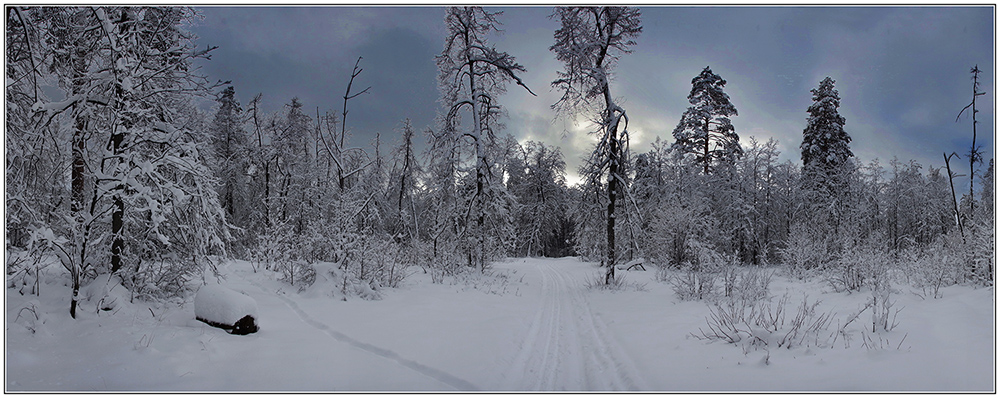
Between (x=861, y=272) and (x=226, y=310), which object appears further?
(x=861, y=272)

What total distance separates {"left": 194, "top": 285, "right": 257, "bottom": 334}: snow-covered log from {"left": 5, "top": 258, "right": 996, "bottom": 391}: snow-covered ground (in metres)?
0.13

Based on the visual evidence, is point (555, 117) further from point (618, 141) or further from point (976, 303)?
point (976, 303)

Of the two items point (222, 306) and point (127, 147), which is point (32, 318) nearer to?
point (222, 306)

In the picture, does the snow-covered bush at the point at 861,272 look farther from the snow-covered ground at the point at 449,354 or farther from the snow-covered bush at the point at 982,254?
the snow-covered bush at the point at 982,254

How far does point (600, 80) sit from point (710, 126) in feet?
51.8

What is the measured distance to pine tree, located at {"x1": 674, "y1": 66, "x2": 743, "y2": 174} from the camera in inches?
935

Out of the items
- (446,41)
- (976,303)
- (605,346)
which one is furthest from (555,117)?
(976,303)

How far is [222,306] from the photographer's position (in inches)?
202

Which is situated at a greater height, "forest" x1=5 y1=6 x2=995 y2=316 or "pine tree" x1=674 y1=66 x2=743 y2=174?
"pine tree" x1=674 y1=66 x2=743 y2=174

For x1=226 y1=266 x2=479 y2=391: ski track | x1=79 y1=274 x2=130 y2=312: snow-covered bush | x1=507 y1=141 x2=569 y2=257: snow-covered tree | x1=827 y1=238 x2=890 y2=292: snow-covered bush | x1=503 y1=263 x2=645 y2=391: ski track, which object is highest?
x1=507 y1=141 x2=569 y2=257: snow-covered tree

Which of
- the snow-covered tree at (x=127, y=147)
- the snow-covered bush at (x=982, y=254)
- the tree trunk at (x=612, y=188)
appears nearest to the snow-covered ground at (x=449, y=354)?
the snow-covered bush at (x=982, y=254)

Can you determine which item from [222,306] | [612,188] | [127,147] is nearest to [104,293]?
[222,306]

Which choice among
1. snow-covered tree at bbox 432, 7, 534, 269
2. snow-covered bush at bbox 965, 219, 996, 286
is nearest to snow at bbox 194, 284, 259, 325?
snow-covered tree at bbox 432, 7, 534, 269

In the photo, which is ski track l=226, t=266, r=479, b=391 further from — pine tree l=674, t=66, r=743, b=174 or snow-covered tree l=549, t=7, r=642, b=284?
pine tree l=674, t=66, r=743, b=174
